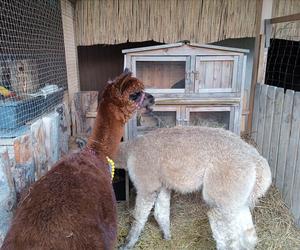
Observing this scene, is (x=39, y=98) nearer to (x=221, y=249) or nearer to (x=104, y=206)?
(x=104, y=206)

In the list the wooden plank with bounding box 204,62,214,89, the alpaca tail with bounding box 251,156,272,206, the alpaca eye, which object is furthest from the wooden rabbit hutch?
the alpaca eye

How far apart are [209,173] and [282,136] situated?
1159mm

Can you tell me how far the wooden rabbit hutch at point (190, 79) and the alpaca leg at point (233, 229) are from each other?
3.69 feet

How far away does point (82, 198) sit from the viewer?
1.14m

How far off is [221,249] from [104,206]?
1392mm

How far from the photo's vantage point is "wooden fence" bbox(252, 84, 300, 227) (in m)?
2.54

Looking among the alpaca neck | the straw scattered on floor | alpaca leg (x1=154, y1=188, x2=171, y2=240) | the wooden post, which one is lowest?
the straw scattered on floor

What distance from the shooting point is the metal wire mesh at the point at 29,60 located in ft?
6.64

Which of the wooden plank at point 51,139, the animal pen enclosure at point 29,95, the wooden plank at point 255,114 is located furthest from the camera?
the wooden plank at point 255,114

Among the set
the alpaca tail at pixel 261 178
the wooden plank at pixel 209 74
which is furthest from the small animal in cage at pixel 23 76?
the alpaca tail at pixel 261 178

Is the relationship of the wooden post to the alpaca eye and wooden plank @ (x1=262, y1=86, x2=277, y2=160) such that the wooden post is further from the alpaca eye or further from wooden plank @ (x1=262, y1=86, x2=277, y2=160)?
the alpaca eye

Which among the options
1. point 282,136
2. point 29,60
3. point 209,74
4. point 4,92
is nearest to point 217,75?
point 209,74

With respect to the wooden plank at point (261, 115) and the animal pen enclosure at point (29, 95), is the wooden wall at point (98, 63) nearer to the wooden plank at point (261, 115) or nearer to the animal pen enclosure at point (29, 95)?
the animal pen enclosure at point (29, 95)

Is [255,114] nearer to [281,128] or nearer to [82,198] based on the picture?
[281,128]
